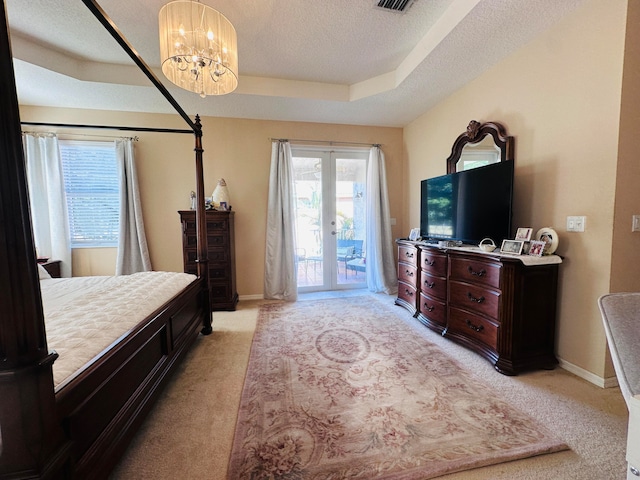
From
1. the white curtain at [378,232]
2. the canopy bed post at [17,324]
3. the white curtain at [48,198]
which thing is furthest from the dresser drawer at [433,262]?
the white curtain at [48,198]

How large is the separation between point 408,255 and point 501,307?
4.38 ft

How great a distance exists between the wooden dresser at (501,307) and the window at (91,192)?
4.28 m

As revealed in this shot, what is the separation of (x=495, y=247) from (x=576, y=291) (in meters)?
0.60

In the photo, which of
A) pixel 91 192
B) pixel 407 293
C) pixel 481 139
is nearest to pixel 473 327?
pixel 407 293

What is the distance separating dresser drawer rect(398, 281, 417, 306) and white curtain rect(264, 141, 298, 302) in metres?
1.50

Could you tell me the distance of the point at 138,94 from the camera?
304 centimetres

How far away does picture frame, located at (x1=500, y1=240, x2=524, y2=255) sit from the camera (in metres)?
2.06

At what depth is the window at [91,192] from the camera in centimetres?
348

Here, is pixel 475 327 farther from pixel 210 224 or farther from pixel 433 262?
pixel 210 224

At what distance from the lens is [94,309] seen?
1.54 meters

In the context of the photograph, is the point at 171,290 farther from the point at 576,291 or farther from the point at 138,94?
the point at 576,291

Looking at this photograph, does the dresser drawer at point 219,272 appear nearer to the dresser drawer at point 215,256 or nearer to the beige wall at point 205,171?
the dresser drawer at point 215,256

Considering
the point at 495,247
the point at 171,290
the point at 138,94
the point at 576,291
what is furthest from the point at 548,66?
the point at 138,94

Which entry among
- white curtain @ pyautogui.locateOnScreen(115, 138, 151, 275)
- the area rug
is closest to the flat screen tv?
the area rug
